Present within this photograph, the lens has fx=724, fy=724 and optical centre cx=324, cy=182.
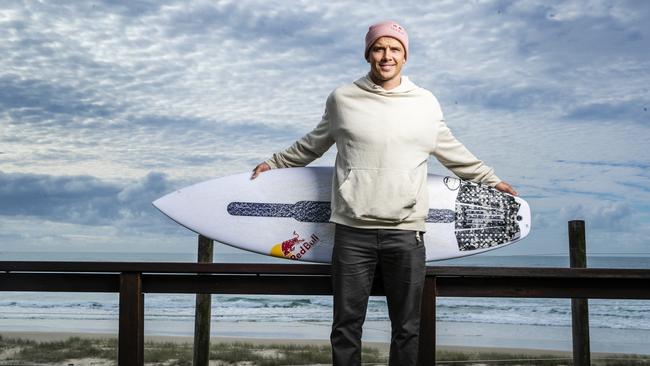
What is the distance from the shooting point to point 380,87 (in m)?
2.90

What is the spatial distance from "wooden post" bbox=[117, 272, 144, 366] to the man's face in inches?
56.1

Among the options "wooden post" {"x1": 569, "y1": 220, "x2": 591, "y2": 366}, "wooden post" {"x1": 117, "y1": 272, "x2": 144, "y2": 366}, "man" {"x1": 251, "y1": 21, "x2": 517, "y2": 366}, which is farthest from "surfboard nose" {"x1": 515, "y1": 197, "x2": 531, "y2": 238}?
"wooden post" {"x1": 569, "y1": 220, "x2": 591, "y2": 366}

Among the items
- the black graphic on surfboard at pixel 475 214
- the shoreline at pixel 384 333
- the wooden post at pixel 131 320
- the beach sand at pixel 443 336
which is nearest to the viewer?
the wooden post at pixel 131 320

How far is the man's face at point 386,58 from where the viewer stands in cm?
284

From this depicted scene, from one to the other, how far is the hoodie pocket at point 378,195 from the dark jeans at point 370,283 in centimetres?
7

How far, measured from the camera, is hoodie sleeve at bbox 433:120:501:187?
3.08m

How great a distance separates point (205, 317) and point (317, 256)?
136 inches

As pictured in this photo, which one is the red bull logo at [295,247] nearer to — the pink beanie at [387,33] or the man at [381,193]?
the man at [381,193]

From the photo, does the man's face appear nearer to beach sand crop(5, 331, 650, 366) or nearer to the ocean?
beach sand crop(5, 331, 650, 366)

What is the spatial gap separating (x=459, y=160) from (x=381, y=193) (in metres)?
0.57

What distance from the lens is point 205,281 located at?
3275 mm

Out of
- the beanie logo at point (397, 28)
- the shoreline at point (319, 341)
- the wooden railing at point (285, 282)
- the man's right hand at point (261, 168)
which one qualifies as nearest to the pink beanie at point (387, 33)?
the beanie logo at point (397, 28)

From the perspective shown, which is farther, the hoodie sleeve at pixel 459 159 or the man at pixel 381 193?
the hoodie sleeve at pixel 459 159

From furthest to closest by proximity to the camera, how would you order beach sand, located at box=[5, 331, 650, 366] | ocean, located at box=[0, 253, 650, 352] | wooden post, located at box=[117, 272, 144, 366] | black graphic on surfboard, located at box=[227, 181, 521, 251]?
ocean, located at box=[0, 253, 650, 352], beach sand, located at box=[5, 331, 650, 366], black graphic on surfboard, located at box=[227, 181, 521, 251], wooden post, located at box=[117, 272, 144, 366]
